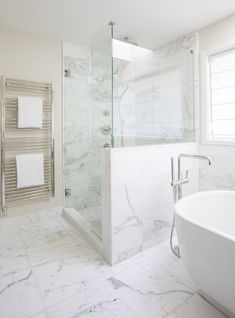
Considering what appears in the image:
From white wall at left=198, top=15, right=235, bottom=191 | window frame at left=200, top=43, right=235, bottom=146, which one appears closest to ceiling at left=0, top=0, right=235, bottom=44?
white wall at left=198, top=15, right=235, bottom=191

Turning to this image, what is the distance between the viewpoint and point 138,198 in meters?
1.86

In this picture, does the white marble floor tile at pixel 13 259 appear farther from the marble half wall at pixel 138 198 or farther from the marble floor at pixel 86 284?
the marble half wall at pixel 138 198

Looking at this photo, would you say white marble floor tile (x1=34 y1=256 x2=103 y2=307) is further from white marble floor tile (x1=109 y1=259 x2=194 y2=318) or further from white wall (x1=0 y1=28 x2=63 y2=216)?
white wall (x1=0 y1=28 x2=63 y2=216)

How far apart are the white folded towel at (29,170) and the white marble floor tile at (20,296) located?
111 cm

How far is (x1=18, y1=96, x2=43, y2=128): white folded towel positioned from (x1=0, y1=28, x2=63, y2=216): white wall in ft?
0.85

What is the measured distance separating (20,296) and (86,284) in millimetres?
424

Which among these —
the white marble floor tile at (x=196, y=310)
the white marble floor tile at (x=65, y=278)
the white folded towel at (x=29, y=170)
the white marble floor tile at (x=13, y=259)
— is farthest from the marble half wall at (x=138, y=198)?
the white folded towel at (x=29, y=170)

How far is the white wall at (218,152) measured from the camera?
7.07ft

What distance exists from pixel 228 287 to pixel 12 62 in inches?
112

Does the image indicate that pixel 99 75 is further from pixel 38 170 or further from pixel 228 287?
pixel 228 287

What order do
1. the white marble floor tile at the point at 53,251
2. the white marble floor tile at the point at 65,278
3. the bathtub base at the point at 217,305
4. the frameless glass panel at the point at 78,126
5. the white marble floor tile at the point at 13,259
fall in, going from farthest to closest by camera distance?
the frameless glass panel at the point at 78,126, the white marble floor tile at the point at 53,251, the white marble floor tile at the point at 13,259, the white marble floor tile at the point at 65,278, the bathtub base at the point at 217,305

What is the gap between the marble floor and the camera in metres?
1.29

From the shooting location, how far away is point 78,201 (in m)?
2.97

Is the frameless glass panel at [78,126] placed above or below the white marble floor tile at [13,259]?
above
